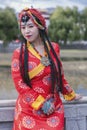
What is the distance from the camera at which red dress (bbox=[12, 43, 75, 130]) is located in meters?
1.97

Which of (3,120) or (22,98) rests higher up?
(22,98)

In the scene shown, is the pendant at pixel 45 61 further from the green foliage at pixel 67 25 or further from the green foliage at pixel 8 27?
the green foliage at pixel 67 25

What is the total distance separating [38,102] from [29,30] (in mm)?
355

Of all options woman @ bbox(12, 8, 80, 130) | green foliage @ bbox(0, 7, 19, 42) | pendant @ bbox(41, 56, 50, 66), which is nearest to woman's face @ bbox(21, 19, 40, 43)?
woman @ bbox(12, 8, 80, 130)

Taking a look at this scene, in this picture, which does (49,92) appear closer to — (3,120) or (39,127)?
(39,127)

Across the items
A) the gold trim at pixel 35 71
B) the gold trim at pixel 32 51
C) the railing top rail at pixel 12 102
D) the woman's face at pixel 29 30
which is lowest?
the railing top rail at pixel 12 102

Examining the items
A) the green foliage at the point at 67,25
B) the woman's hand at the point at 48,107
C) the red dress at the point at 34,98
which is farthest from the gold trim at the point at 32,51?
the green foliage at the point at 67,25

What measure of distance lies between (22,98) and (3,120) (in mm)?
227

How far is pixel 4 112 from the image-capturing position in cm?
213

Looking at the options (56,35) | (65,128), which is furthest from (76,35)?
(65,128)

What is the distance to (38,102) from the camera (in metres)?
1.96

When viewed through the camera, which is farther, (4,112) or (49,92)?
(4,112)

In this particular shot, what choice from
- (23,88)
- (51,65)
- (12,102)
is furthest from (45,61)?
(12,102)

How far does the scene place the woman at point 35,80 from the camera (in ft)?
6.48
